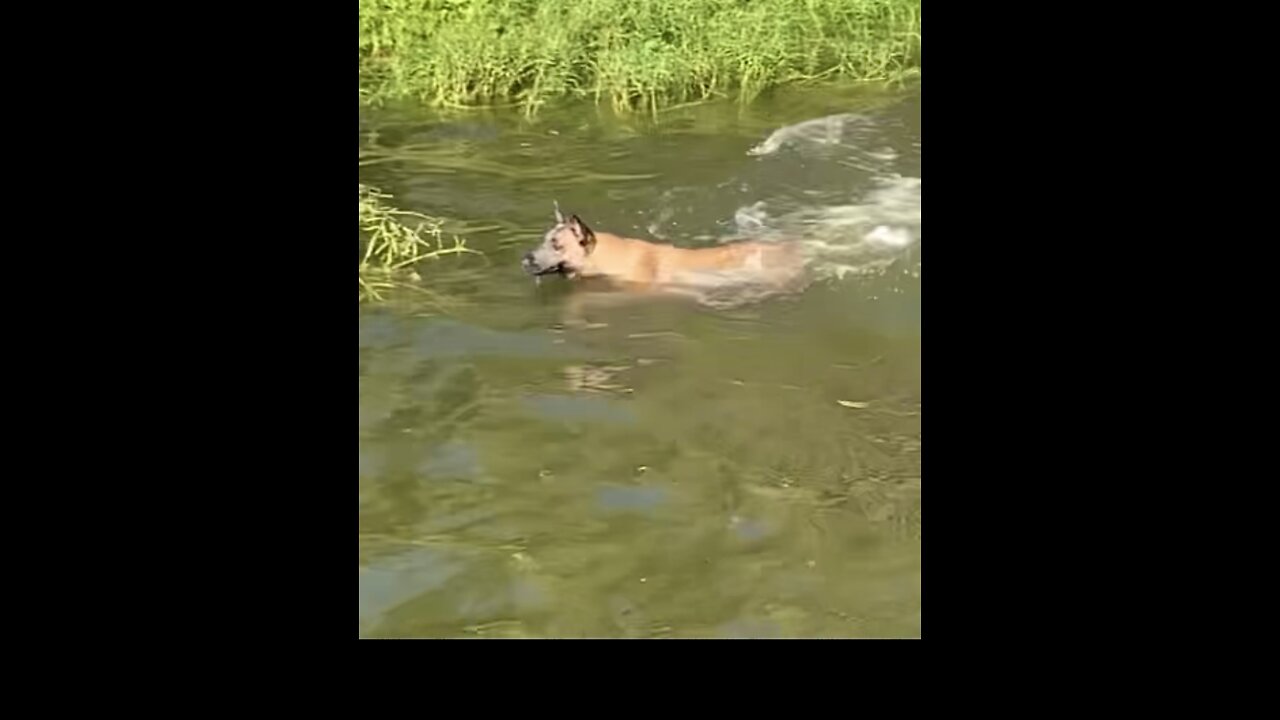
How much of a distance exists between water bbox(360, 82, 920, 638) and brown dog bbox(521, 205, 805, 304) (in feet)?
0.47

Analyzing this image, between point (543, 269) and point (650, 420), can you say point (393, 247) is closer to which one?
point (543, 269)

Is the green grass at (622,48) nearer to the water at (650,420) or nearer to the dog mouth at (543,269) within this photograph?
the water at (650,420)

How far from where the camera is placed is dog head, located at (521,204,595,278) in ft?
24.7

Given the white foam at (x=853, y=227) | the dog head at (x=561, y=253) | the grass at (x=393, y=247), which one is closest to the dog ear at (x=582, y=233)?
the dog head at (x=561, y=253)

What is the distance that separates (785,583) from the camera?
4785 millimetres

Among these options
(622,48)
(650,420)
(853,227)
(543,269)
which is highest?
(622,48)

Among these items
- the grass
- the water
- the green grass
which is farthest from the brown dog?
the green grass

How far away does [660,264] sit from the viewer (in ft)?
25.2

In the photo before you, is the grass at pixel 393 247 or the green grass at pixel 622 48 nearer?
the grass at pixel 393 247

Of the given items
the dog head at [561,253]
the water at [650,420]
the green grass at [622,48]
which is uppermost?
the green grass at [622,48]

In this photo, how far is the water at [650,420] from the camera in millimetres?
4758

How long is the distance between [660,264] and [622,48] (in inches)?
140

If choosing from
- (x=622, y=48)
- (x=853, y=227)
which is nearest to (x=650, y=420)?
(x=853, y=227)

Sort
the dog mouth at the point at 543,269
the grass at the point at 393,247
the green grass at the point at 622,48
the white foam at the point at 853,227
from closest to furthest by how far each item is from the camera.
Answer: the grass at the point at 393,247 < the dog mouth at the point at 543,269 < the white foam at the point at 853,227 < the green grass at the point at 622,48
